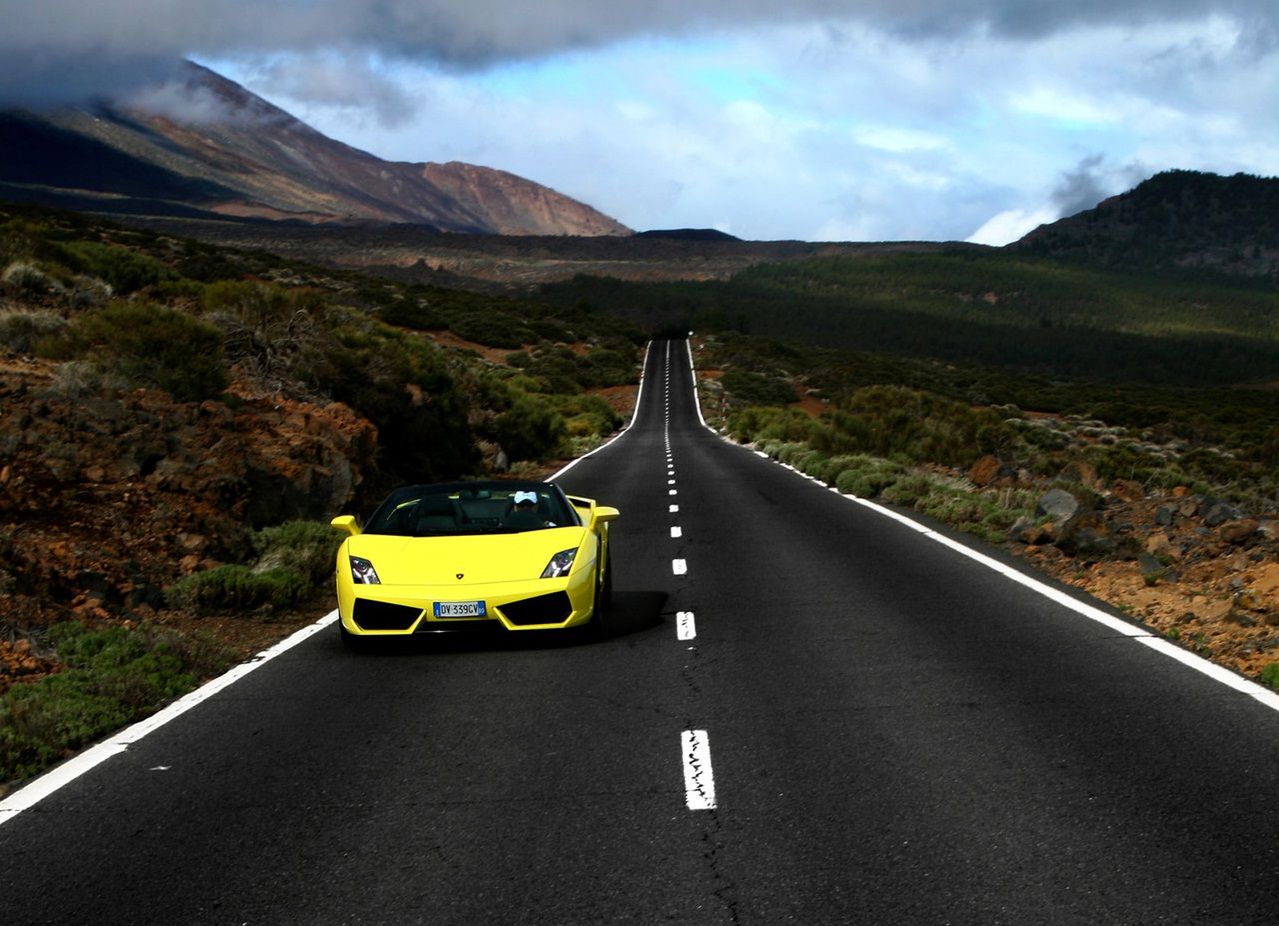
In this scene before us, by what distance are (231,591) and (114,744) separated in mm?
4614

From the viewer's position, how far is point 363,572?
10125mm

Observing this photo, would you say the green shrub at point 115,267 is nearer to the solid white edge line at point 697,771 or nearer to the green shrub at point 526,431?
the green shrub at point 526,431

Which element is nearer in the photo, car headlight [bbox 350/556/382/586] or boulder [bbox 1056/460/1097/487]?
car headlight [bbox 350/556/382/586]

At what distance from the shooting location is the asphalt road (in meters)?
4.93

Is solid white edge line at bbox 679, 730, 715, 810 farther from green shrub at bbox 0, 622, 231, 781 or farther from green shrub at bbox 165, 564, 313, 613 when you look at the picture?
green shrub at bbox 165, 564, 313, 613

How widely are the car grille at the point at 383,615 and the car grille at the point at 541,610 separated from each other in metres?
0.68

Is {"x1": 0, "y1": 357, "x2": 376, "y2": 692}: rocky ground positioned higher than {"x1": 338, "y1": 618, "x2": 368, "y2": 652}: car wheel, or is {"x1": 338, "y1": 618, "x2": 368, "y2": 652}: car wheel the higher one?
{"x1": 0, "y1": 357, "x2": 376, "y2": 692}: rocky ground

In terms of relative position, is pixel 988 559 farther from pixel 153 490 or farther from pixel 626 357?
pixel 626 357

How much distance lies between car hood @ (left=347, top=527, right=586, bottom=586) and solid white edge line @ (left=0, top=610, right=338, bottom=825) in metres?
1.05

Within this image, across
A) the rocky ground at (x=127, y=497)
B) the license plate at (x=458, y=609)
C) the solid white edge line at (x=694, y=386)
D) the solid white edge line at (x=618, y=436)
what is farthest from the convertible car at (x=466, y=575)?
the solid white edge line at (x=694, y=386)

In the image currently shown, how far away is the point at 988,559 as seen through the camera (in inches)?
578

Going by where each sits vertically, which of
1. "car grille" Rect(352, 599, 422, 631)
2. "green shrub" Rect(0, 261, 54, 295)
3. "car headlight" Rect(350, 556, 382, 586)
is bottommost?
"car grille" Rect(352, 599, 422, 631)

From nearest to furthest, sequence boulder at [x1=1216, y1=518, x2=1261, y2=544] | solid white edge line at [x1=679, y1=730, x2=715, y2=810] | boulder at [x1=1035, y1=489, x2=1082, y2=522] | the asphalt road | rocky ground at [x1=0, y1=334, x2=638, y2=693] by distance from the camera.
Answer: the asphalt road, solid white edge line at [x1=679, y1=730, x2=715, y2=810], rocky ground at [x1=0, y1=334, x2=638, y2=693], boulder at [x1=1216, y1=518, x2=1261, y2=544], boulder at [x1=1035, y1=489, x2=1082, y2=522]

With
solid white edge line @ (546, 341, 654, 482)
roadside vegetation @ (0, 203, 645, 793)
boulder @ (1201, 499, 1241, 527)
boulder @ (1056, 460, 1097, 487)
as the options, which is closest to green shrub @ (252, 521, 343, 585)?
roadside vegetation @ (0, 203, 645, 793)
